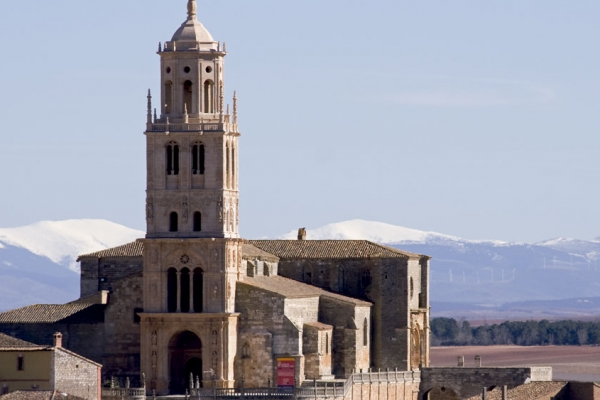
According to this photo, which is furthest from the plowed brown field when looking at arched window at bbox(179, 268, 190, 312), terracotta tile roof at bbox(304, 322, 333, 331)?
arched window at bbox(179, 268, 190, 312)

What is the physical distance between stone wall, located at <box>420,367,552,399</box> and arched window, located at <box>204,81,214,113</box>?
18915 millimetres

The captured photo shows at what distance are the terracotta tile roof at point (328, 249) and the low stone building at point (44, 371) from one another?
21.5 meters

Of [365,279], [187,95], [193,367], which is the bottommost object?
[193,367]

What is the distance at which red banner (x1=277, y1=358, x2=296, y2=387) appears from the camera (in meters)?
107

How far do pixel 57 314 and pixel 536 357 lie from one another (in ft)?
237

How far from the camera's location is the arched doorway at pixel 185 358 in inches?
4277

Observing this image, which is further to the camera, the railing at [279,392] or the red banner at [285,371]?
the red banner at [285,371]

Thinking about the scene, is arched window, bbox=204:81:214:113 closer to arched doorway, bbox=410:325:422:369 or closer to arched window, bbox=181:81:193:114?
arched window, bbox=181:81:193:114

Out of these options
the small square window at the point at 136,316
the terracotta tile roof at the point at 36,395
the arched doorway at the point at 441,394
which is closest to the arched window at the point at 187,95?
the small square window at the point at 136,316

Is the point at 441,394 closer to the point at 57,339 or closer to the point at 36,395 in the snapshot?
the point at 57,339

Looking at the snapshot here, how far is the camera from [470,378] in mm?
116062

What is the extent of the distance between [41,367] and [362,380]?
18.9 meters

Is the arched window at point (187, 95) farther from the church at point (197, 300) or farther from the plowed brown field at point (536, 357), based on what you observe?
the plowed brown field at point (536, 357)

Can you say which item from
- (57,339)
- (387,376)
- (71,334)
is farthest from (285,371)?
(57,339)
